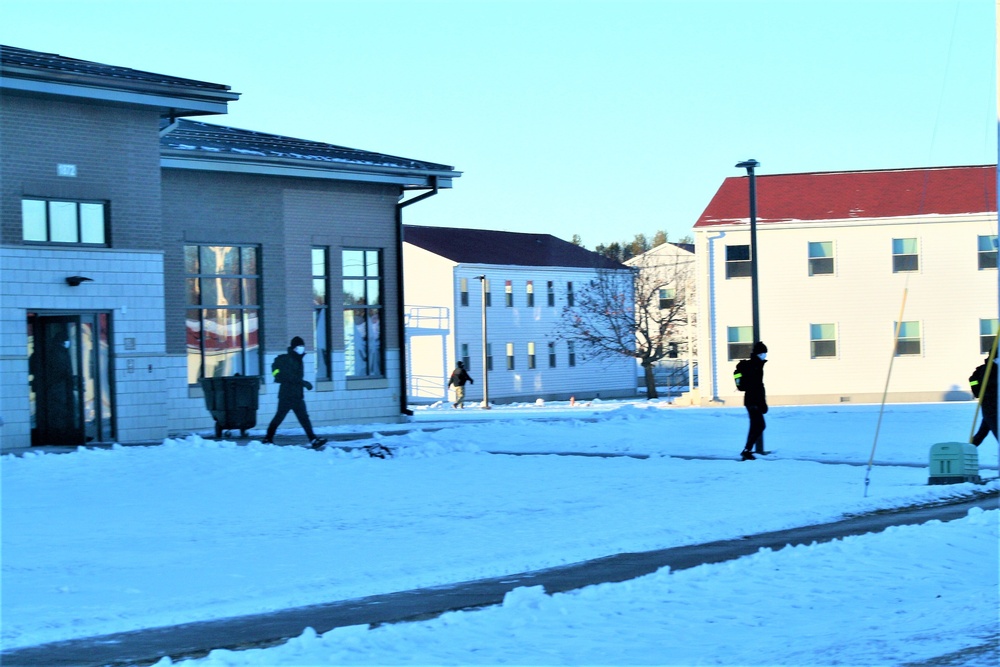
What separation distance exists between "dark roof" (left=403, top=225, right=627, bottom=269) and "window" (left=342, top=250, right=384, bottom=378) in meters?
32.1

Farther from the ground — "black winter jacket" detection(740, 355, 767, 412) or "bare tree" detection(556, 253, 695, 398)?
"bare tree" detection(556, 253, 695, 398)

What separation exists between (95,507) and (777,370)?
35.1 meters

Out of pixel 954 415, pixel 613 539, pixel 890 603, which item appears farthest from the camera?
pixel 954 415

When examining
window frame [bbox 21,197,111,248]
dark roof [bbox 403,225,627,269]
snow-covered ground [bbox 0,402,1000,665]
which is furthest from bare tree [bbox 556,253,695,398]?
window frame [bbox 21,197,111,248]

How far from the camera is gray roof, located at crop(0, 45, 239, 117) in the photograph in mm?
20312

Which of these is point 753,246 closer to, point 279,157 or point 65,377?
point 279,157

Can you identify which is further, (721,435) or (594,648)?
(721,435)

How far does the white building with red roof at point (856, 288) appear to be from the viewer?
149ft

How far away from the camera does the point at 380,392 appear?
30359 mm

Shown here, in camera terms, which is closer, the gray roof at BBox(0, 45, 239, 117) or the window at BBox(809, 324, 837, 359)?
the gray roof at BBox(0, 45, 239, 117)

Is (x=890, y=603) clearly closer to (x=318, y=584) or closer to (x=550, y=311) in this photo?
(x=318, y=584)

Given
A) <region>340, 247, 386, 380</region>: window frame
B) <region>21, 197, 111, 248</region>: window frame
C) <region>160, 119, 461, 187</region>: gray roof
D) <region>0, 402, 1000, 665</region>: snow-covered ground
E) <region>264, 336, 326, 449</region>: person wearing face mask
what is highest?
<region>160, 119, 461, 187</region>: gray roof

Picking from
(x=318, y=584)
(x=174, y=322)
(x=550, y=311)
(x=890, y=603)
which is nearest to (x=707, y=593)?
(x=890, y=603)

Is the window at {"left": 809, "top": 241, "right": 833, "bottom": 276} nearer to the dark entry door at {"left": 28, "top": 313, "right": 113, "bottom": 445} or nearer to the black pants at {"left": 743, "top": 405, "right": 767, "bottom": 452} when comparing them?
the black pants at {"left": 743, "top": 405, "right": 767, "bottom": 452}
